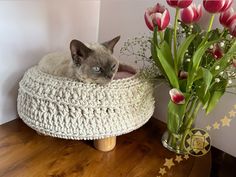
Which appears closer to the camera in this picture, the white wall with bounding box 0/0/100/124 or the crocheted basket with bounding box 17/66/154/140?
the crocheted basket with bounding box 17/66/154/140

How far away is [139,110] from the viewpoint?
0.68 metres

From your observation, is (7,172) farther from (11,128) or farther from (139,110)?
(139,110)

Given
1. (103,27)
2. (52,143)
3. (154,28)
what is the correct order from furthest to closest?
1. (103,27)
2. (52,143)
3. (154,28)

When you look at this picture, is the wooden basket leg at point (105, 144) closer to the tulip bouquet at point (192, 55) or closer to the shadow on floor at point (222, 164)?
the tulip bouquet at point (192, 55)

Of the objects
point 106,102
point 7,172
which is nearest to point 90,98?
point 106,102

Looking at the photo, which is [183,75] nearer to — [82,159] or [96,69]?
[96,69]

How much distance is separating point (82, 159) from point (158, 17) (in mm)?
419

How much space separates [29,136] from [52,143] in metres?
0.08

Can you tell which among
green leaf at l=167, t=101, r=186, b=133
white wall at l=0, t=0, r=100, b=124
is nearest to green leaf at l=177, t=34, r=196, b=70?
green leaf at l=167, t=101, r=186, b=133

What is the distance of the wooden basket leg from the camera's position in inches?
27.8

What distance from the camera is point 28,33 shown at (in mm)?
795

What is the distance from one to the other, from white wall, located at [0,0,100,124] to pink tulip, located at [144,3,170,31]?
1.24 ft

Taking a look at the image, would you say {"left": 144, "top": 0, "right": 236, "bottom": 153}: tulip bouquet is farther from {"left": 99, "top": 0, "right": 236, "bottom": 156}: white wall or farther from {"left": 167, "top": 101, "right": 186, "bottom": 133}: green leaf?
{"left": 99, "top": 0, "right": 236, "bottom": 156}: white wall

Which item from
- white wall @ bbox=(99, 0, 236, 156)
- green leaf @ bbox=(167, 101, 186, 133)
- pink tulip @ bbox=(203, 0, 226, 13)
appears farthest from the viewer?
white wall @ bbox=(99, 0, 236, 156)
